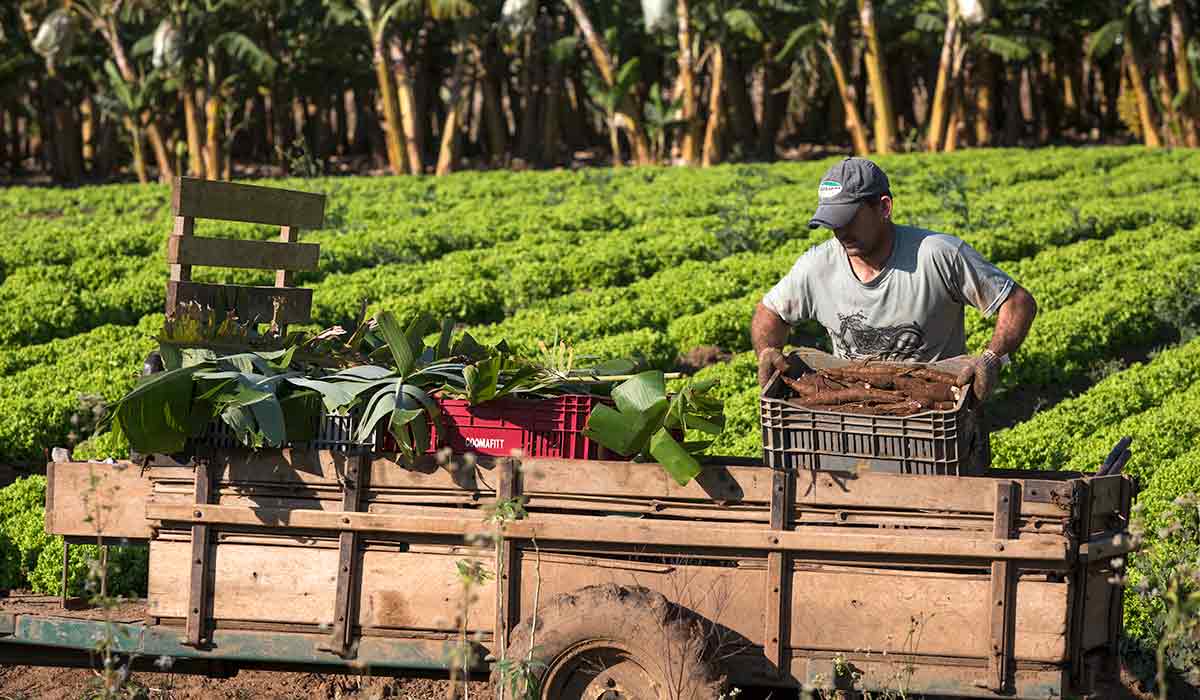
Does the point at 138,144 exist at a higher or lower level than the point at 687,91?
lower

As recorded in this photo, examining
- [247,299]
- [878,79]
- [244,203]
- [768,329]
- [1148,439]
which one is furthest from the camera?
[878,79]

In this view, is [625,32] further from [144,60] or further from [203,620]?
[203,620]

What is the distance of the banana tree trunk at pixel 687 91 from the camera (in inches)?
1149

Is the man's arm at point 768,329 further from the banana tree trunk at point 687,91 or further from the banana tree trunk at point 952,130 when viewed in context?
the banana tree trunk at point 952,130

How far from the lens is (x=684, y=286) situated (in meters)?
13.8

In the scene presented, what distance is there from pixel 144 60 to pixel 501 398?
3623 cm

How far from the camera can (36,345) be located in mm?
12555

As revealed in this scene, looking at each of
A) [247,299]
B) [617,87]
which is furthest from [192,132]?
[247,299]

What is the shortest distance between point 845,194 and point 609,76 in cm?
2608

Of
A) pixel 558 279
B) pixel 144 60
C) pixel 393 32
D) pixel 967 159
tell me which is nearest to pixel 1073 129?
pixel 967 159

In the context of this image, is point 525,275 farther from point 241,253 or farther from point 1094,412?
point 241,253

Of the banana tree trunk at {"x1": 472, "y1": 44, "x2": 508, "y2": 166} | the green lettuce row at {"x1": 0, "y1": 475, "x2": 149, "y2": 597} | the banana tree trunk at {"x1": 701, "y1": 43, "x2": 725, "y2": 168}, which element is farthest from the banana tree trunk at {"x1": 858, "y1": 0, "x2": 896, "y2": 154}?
the green lettuce row at {"x1": 0, "y1": 475, "x2": 149, "y2": 597}

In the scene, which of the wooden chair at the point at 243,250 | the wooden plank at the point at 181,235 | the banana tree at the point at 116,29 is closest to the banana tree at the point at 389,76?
the banana tree at the point at 116,29

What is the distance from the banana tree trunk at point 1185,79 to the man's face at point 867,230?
28.3m
